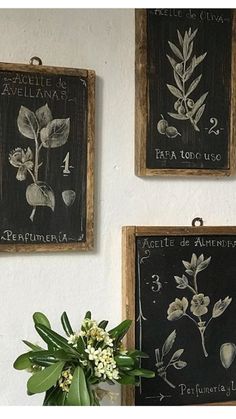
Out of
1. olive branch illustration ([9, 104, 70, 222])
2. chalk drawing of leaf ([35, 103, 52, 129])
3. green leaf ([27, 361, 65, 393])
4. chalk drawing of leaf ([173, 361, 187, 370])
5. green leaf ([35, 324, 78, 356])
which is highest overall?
chalk drawing of leaf ([35, 103, 52, 129])

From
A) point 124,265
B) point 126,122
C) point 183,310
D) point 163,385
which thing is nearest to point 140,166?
point 126,122

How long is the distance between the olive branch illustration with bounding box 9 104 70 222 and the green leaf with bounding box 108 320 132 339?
255 millimetres

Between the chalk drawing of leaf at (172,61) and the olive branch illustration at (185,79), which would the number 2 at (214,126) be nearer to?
the olive branch illustration at (185,79)

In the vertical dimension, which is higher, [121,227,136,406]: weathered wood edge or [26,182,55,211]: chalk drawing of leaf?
[26,182,55,211]: chalk drawing of leaf

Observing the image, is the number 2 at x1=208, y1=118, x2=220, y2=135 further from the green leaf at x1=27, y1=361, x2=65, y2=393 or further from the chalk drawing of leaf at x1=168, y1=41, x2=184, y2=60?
the green leaf at x1=27, y1=361, x2=65, y2=393

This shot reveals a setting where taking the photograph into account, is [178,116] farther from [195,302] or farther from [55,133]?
[195,302]

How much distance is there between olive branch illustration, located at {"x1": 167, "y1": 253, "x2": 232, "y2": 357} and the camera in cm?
138

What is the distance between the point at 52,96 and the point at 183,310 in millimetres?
490

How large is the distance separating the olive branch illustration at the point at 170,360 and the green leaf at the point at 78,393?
0.24 m

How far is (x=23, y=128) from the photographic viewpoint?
4.25 feet

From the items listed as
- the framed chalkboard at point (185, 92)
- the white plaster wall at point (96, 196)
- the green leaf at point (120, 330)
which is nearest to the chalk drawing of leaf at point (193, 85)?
the framed chalkboard at point (185, 92)

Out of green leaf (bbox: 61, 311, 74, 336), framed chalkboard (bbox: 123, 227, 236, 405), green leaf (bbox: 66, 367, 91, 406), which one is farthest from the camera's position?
framed chalkboard (bbox: 123, 227, 236, 405)

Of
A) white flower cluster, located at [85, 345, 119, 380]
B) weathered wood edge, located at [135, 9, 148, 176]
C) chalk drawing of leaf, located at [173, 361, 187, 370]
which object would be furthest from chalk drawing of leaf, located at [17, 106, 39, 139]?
chalk drawing of leaf, located at [173, 361, 187, 370]
